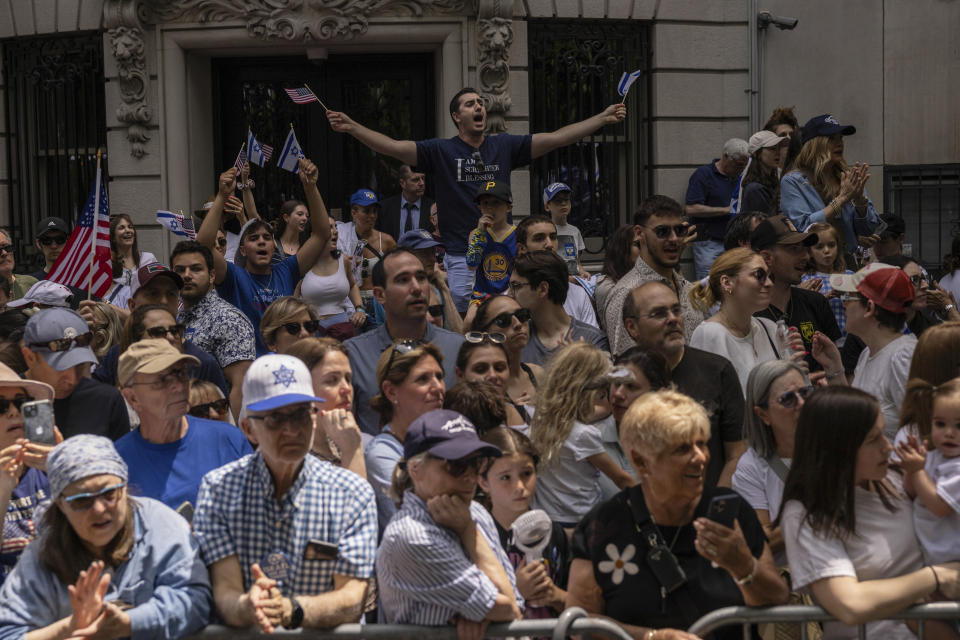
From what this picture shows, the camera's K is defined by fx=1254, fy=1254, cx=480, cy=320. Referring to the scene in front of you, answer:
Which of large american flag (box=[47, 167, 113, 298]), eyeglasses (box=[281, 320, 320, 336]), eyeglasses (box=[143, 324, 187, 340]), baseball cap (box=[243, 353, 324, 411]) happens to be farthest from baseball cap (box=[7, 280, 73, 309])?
baseball cap (box=[243, 353, 324, 411])

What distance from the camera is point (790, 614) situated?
4477 millimetres

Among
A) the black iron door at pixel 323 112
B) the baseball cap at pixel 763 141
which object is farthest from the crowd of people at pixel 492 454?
the black iron door at pixel 323 112

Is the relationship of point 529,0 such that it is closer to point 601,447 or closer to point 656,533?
point 601,447

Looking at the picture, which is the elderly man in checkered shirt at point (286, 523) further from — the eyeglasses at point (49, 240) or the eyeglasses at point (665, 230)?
the eyeglasses at point (49, 240)

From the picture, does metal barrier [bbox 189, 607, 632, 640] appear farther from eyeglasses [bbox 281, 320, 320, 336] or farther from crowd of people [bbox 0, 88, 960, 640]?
eyeglasses [bbox 281, 320, 320, 336]

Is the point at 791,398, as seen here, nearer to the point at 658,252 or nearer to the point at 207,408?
the point at 658,252

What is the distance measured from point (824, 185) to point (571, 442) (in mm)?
5559

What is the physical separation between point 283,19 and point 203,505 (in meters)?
9.72

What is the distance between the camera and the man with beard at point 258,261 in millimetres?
8922

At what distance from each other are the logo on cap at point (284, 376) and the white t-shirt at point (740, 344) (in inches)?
117

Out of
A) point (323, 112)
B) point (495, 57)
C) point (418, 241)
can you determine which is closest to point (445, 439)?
point (418, 241)

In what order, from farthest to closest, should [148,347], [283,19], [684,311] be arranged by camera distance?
[283,19], [684,311], [148,347]

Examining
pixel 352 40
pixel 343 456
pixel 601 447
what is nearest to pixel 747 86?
pixel 352 40

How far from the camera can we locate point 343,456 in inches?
212
